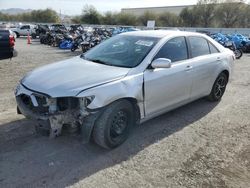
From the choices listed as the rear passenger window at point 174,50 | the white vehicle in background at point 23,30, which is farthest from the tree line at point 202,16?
the rear passenger window at point 174,50

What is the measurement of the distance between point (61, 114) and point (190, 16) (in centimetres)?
5767

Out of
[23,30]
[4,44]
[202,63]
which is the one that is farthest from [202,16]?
[202,63]

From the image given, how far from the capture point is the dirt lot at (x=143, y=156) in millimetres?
3529

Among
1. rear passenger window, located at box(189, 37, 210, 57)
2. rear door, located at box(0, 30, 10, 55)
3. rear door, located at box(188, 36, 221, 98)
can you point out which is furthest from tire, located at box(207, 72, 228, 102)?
rear door, located at box(0, 30, 10, 55)

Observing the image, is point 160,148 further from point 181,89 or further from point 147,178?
point 181,89

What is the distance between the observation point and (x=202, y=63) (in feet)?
18.4

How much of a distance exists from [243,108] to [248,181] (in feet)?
9.81

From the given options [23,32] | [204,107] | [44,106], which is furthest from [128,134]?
[23,32]

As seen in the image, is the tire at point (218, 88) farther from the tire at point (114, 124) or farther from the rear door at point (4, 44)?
the rear door at point (4, 44)

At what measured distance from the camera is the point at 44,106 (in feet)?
12.7

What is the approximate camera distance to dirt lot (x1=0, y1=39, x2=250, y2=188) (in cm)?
353

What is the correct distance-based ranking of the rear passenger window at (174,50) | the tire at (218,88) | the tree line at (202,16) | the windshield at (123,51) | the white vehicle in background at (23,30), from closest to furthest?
the windshield at (123,51) → the rear passenger window at (174,50) → the tire at (218,88) → the white vehicle in background at (23,30) → the tree line at (202,16)

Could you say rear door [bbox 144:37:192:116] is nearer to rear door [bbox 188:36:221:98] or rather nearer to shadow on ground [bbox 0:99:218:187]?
rear door [bbox 188:36:221:98]

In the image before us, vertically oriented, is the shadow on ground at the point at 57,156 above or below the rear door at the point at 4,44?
below
